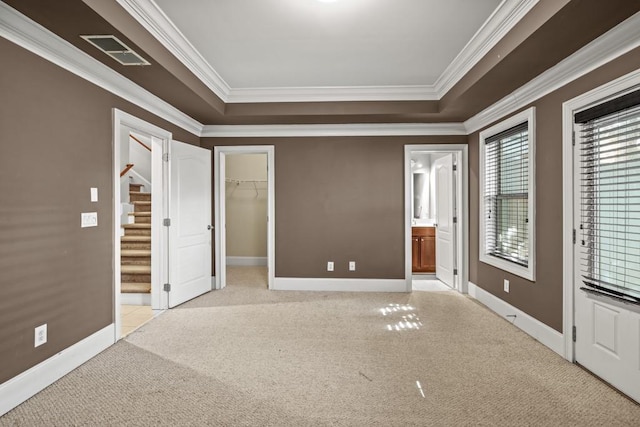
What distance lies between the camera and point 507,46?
2803 mm

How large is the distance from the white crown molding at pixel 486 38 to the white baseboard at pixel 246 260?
15.5 feet

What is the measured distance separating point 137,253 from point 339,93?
341 cm

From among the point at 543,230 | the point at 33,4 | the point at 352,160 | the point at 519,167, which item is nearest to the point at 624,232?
the point at 543,230

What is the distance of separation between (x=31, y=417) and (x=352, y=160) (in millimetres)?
4329

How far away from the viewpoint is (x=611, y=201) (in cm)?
259

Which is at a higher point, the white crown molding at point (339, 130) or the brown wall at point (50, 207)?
the white crown molding at point (339, 130)

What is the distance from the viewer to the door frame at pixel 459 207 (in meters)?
5.17

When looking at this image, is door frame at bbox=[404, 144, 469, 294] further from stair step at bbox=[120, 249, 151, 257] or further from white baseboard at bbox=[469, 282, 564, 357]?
stair step at bbox=[120, 249, 151, 257]

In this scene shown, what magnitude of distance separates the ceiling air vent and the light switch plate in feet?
4.13

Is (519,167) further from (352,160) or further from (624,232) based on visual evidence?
(352,160)

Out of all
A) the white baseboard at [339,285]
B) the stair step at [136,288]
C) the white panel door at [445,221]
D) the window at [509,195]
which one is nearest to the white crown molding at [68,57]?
the stair step at [136,288]

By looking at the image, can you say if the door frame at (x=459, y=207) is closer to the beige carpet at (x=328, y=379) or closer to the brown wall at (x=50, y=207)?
the beige carpet at (x=328, y=379)

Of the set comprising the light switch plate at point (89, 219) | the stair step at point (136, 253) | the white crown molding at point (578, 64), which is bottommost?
the stair step at point (136, 253)

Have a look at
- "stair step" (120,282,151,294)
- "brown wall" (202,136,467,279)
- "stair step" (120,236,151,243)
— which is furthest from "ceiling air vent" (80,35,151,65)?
"stair step" (120,282,151,294)
